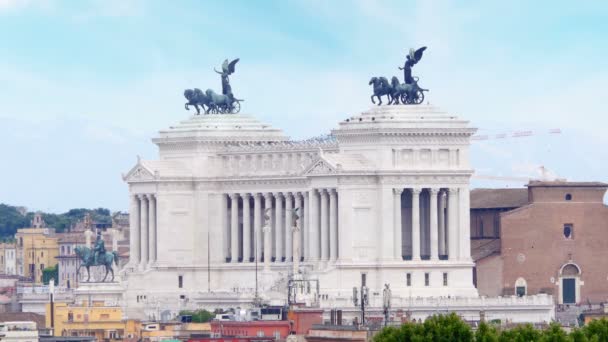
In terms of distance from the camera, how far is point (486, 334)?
151 m

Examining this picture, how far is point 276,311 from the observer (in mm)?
188625

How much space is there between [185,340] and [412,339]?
2873cm

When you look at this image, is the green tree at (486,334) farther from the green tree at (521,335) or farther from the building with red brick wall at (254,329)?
the building with red brick wall at (254,329)

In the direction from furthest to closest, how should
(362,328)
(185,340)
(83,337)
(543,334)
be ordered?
(83,337), (185,340), (362,328), (543,334)

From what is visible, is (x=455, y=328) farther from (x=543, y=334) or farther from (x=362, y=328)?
(x=362, y=328)

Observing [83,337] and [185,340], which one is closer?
[185,340]

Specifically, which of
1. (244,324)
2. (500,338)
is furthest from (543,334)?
(244,324)

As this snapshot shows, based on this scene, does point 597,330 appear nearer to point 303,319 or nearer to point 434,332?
point 434,332

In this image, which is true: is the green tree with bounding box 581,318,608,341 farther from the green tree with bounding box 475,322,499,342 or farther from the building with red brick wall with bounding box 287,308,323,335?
the building with red brick wall with bounding box 287,308,323,335

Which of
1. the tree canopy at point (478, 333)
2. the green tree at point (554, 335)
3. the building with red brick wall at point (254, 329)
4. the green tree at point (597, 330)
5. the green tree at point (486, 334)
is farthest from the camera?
the building with red brick wall at point (254, 329)

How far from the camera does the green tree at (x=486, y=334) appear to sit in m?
150

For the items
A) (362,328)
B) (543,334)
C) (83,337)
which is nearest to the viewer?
(543,334)

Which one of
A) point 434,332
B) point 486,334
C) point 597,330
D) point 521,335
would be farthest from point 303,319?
point 521,335

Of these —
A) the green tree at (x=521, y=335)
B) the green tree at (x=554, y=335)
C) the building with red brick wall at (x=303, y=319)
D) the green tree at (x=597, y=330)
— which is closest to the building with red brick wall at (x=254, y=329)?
the building with red brick wall at (x=303, y=319)
